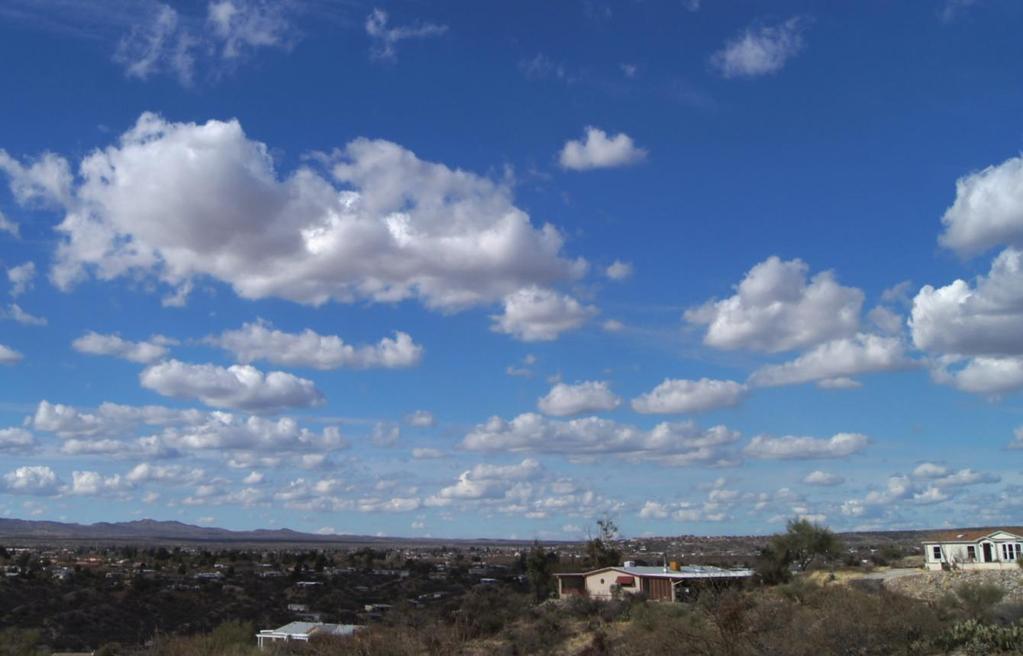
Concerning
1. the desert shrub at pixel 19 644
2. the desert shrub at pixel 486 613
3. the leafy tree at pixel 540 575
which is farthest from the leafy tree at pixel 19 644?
the leafy tree at pixel 540 575

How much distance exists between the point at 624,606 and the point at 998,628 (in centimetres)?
2797

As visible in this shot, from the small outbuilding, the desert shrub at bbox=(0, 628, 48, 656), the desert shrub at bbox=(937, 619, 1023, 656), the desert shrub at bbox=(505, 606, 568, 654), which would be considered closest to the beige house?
the small outbuilding

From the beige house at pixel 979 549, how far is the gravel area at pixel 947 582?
715 cm

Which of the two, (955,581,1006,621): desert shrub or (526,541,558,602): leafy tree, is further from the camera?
(526,541,558,602): leafy tree

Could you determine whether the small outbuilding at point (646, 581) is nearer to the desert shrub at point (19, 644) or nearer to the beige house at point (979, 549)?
the beige house at point (979, 549)

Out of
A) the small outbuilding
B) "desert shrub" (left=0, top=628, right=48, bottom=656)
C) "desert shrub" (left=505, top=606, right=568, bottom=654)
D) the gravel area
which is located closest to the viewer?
the gravel area

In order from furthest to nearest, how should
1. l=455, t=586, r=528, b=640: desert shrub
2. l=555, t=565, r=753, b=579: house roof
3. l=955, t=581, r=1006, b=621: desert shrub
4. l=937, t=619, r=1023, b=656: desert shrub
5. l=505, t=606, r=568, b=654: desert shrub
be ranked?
l=555, t=565, r=753, b=579: house roof < l=455, t=586, r=528, b=640: desert shrub < l=505, t=606, r=568, b=654: desert shrub < l=955, t=581, r=1006, b=621: desert shrub < l=937, t=619, r=1023, b=656: desert shrub

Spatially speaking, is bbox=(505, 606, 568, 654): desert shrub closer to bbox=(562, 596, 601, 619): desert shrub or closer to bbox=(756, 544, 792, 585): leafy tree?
bbox=(562, 596, 601, 619): desert shrub

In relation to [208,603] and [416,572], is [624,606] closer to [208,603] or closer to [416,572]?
[208,603]

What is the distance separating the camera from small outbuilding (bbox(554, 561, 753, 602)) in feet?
203

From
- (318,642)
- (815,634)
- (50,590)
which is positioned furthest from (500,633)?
(50,590)

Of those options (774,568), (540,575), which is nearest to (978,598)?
(774,568)

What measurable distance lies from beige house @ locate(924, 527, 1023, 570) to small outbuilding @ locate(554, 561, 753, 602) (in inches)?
454

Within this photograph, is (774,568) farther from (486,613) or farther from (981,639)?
(981,639)
